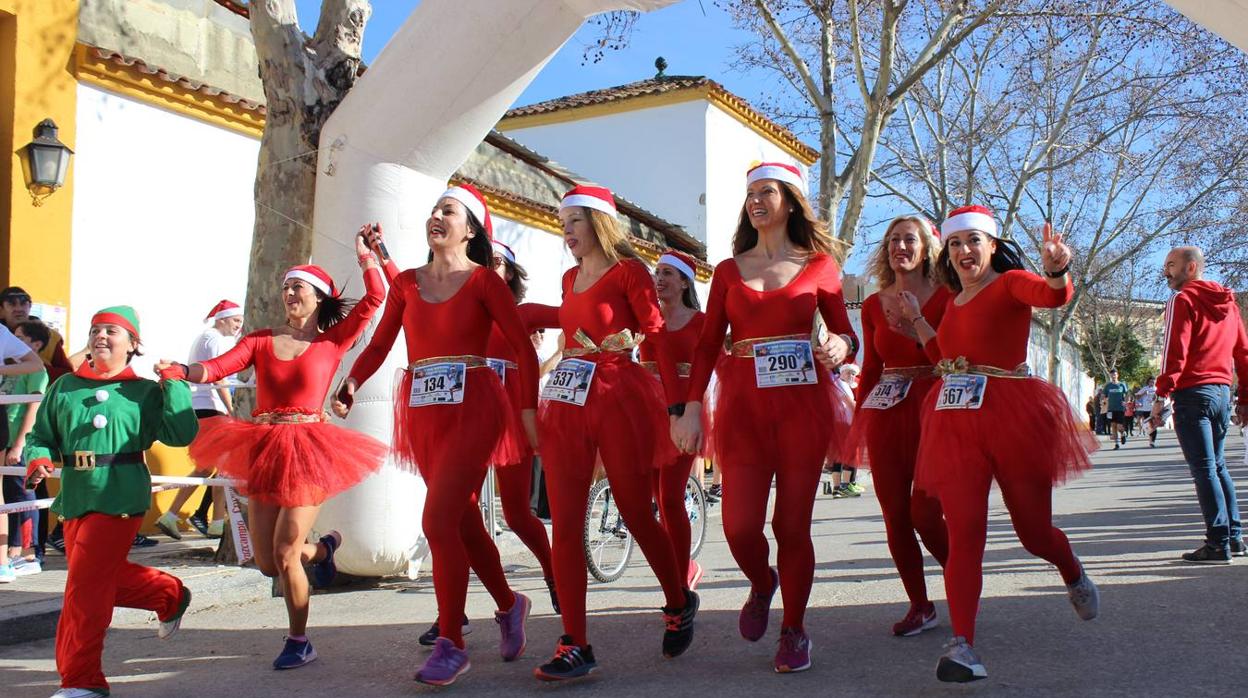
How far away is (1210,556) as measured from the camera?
7.15 metres

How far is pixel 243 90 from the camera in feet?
37.3

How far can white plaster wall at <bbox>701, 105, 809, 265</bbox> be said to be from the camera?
24203 millimetres

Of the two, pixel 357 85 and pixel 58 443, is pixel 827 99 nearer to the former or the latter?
pixel 357 85

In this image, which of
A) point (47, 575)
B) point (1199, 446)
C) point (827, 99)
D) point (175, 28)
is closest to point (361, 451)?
point (47, 575)

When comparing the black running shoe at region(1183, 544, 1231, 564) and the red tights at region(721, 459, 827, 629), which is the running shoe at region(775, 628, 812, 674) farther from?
the black running shoe at region(1183, 544, 1231, 564)

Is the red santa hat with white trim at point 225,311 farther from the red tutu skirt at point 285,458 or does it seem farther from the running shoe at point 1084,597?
the running shoe at point 1084,597

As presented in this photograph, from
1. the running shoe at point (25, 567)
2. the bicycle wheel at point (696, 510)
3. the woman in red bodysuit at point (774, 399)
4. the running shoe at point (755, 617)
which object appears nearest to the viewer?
the woman in red bodysuit at point (774, 399)

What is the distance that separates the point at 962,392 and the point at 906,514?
88 cm

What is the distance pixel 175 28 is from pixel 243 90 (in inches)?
37.0

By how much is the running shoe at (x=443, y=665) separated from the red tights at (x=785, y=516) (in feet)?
3.84

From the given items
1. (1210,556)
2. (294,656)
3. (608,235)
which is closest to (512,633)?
(294,656)

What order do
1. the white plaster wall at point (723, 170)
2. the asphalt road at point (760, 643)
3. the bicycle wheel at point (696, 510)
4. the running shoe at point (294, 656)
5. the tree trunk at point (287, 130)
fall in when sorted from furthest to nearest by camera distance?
the white plaster wall at point (723, 170) < the bicycle wheel at point (696, 510) < the tree trunk at point (287, 130) < the running shoe at point (294, 656) < the asphalt road at point (760, 643)

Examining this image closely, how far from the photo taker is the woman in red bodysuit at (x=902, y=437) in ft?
17.1

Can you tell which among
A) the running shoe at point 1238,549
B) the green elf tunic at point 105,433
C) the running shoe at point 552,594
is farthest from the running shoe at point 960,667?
the running shoe at point 1238,549
